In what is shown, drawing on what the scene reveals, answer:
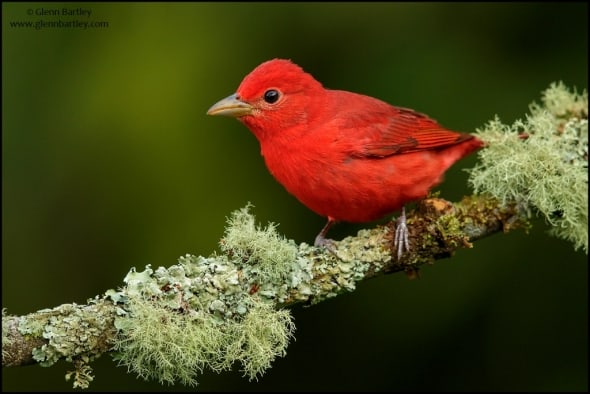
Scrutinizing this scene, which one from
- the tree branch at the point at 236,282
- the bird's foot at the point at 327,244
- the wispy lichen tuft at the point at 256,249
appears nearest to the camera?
the tree branch at the point at 236,282

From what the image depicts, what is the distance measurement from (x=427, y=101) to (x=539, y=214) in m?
1.40

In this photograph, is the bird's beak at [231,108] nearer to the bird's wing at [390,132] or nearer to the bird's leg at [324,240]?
the bird's wing at [390,132]

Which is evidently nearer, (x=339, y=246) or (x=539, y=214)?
(x=339, y=246)

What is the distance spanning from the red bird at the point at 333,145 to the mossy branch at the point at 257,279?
0.23m

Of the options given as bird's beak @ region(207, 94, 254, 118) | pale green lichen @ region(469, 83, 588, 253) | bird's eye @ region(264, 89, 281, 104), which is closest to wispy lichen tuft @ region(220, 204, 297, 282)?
bird's beak @ region(207, 94, 254, 118)

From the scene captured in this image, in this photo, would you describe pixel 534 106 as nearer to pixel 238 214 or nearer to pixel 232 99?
pixel 232 99

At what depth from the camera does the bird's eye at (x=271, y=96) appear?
4418mm

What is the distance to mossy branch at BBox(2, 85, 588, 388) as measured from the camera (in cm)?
321

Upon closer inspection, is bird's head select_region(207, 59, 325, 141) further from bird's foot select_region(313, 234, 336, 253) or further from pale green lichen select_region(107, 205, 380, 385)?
pale green lichen select_region(107, 205, 380, 385)

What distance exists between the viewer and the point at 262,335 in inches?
132

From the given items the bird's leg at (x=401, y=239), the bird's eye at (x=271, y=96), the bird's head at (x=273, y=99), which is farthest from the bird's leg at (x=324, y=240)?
the bird's eye at (x=271, y=96)

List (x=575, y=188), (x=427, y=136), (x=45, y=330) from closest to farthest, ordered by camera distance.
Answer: (x=45, y=330) < (x=575, y=188) < (x=427, y=136)

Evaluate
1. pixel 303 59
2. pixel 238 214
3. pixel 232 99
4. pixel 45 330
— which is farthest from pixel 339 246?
pixel 303 59

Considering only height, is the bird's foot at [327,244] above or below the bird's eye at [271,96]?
below
